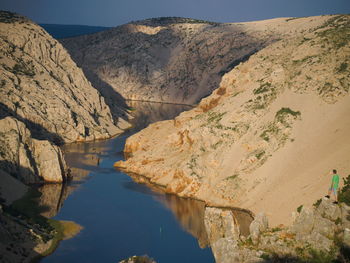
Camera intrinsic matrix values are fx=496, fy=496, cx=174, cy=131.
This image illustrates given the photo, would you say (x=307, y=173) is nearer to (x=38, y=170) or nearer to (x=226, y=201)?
(x=226, y=201)

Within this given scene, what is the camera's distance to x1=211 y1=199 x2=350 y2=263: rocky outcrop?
81.2ft

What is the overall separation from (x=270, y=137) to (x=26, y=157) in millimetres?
32328

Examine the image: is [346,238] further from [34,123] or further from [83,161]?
[34,123]

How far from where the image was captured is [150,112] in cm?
15150

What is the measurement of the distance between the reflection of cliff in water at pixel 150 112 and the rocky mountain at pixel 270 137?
44.2 metres

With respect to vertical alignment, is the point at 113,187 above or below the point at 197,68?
below

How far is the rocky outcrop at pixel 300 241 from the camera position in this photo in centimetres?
2475

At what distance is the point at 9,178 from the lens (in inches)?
2367

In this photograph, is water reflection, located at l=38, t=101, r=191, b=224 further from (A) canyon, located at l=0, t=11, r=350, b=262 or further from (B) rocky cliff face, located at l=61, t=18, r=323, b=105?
(B) rocky cliff face, located at l=61, t=18, r=323, b=105

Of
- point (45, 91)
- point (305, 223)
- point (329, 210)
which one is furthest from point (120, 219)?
point (45, 91)

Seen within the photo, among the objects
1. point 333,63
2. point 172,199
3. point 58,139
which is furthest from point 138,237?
point 58,139

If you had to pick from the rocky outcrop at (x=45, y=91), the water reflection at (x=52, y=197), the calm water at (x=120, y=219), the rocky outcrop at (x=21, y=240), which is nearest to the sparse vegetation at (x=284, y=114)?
the calm water at (x=120, y=219)

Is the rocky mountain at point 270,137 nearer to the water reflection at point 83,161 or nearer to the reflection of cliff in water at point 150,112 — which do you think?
the water reflection at point 83,161

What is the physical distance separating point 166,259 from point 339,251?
22721mm
